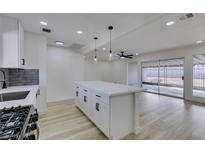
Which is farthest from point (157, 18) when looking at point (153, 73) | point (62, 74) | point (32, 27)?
point (153, 73)

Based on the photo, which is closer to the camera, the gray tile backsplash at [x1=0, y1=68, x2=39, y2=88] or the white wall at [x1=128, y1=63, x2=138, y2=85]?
the gray tile backsplash at [x1=0, y1=68, x2=39, y2=88]

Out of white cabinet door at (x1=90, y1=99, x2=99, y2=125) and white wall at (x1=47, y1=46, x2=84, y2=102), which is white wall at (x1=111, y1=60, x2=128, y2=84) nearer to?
white wall at (x1=47, y1=46, x2=84, y2=102)

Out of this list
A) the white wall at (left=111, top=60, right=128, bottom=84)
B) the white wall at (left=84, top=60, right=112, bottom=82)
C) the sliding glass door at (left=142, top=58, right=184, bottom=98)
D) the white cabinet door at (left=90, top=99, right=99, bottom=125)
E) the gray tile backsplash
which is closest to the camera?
the white cabinet door at (left=90, top=99, right=99, bottom=125)

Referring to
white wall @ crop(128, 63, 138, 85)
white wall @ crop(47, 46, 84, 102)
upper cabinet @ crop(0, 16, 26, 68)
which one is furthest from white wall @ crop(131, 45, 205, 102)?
upper cabinet @ crop(0, 16, 26, 68)

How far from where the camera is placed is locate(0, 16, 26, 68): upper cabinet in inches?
92.3

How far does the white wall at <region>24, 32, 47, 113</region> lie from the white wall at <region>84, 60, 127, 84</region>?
16.3ft

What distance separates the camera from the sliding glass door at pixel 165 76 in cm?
589

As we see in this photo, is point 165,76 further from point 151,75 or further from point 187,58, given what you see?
point 187,58

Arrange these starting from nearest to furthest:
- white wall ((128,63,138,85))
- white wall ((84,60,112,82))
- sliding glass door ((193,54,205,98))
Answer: sliding glass door ((193,54,205,98))
white wall ((84,60,112,82))
white wall ((128,63,138,85))

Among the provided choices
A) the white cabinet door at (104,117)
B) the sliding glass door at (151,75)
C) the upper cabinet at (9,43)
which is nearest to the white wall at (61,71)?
the upper cabinet at (9,43)

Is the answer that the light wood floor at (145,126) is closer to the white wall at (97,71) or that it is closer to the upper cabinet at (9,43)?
the upper cabinet at (9,43)

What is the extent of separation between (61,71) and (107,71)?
5.23m

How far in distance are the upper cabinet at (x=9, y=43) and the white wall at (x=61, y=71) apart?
242 centimetres
